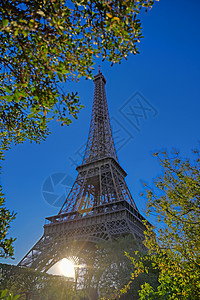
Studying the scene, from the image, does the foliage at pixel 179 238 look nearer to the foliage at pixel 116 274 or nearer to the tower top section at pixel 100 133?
the foliage at pixel 116 274

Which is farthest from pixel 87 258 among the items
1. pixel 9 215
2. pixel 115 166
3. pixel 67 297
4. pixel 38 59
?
pixel 38 59

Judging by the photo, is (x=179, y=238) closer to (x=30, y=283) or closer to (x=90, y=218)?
(x=30, y=283)

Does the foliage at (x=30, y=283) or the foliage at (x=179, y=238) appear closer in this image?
the foliage at (x=179, y=238)

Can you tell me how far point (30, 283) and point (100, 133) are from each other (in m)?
30.8

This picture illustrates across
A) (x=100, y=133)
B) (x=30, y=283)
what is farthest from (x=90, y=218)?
(x=100, y=133)

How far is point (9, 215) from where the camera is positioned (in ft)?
16.9

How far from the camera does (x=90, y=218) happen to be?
82.2 ft

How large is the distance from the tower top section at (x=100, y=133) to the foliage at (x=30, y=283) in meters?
20.3

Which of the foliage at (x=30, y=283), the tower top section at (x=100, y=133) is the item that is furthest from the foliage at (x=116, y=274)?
the tower top section at (x=100, y=133)

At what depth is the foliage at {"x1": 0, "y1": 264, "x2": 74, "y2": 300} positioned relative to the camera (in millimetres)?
14398

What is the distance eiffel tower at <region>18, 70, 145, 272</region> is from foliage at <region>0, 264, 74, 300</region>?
573 cm

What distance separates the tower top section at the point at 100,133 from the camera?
35.9m

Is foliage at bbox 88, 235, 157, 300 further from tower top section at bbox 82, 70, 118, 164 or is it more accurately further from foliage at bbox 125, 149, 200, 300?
tower top section at bbox 82, 70, 118, 164

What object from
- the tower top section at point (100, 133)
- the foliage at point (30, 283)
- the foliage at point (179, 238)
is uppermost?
the tower top section at point (100, 133)
